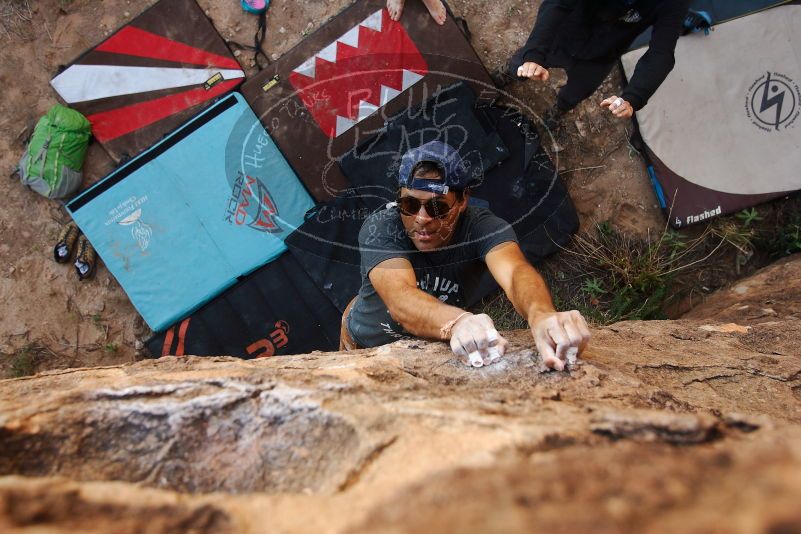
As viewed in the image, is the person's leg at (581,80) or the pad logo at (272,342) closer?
the person's leg at (581,80)

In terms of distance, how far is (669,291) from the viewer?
12.4ft

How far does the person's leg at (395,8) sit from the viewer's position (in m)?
3.72

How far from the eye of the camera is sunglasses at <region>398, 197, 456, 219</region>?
204 centimetres

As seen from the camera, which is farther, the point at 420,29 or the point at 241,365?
the point at 420,29

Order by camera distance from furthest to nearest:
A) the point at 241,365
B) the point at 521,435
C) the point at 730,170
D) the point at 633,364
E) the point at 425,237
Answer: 1. the point at 730,170
2. the point at 425,237
3. the point at 633,364
4. the point at 241,365
5. the point at 521,435

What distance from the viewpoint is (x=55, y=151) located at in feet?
12.6

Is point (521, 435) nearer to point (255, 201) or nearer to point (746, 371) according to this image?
point (746, 371)

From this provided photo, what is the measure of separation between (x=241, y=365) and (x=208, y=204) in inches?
106

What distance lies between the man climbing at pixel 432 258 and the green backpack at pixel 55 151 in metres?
2.88

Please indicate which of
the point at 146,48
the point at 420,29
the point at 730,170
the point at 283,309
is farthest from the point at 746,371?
the point at 146,48

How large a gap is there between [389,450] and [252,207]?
10.5ft

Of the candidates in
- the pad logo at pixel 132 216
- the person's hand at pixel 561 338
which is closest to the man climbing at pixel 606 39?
the person's hand at pixel 561 338

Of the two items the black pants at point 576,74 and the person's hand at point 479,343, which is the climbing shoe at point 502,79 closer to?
the black pants at point 576,74

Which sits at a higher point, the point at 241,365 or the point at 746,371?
the point at 241,365
